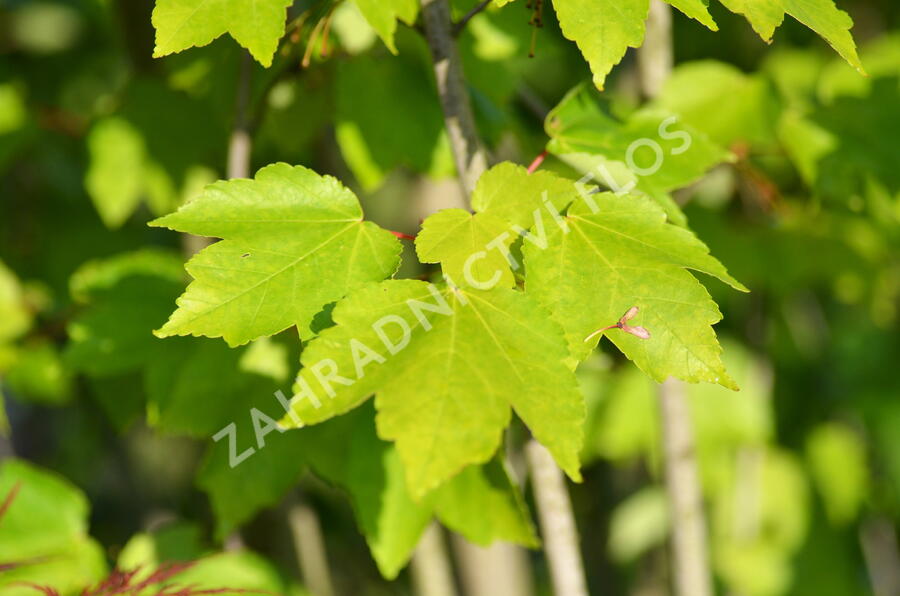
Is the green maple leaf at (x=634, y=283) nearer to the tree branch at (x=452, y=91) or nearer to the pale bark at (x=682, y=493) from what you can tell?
the tree branch at (x=452, y=91)

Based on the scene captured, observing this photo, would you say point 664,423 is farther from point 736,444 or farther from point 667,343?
point 736,444

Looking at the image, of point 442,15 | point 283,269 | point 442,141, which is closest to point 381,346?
point 283,269

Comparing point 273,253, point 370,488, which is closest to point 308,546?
point 370,488

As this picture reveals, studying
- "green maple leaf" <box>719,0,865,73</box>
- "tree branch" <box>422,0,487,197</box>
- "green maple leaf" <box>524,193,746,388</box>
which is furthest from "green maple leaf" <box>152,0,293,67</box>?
"green maple leaf" <box>719,0,865,73</box>

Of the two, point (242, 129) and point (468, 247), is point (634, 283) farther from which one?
point (242, 129)

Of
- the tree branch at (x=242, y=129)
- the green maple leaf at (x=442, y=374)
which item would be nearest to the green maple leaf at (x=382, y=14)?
the green maple leaf at (x=442, y=374)

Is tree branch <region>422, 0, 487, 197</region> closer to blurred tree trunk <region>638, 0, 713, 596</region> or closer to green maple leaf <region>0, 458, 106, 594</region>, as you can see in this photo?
blurred tree trunk <region>638, 0, 713, 596</region>

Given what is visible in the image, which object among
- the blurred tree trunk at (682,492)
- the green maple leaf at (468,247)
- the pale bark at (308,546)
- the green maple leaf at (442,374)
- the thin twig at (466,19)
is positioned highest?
the thin twig at (466,19)
